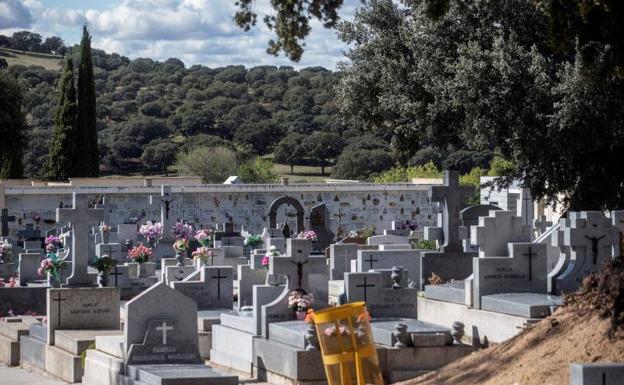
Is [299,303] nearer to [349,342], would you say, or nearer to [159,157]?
[349,342]

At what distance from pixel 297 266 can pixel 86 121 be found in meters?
42.1

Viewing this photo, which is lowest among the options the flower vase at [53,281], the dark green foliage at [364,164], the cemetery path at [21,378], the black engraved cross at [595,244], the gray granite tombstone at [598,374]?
the cemetery path at [21,378]

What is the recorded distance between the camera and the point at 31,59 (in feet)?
443

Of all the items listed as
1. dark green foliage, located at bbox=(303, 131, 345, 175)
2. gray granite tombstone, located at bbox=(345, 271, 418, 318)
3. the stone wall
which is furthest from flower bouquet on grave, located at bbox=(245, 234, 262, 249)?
dark green foliage, located at bbox=(303, 131, 345, 175)

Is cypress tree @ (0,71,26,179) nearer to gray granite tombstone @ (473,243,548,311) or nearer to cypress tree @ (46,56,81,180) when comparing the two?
cypress tree @ (46,56,81,180)

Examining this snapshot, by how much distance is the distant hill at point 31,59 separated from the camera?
131 meters

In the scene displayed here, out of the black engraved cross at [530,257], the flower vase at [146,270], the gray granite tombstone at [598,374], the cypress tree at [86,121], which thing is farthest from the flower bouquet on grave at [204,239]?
the cypress tree at [86,121]

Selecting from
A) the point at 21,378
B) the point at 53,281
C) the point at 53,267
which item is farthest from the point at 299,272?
the point at 53,281

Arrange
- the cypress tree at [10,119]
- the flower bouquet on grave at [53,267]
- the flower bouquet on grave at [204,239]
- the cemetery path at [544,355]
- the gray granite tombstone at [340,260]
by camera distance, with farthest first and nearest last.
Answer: the cypress tree at [10,119] → the flower bouquet on grave at [204,239] → the gray granite tombstone at [340,260] → the flower bouquet on grave at [53,267] → the cemetery path at [544,355]

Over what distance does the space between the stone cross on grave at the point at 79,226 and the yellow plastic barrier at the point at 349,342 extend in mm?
9268

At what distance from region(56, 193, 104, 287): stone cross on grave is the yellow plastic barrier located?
9268 mm

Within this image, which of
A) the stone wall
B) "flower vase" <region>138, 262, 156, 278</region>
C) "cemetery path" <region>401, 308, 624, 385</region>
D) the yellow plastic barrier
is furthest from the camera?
the stone wall

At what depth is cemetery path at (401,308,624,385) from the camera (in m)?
10.9

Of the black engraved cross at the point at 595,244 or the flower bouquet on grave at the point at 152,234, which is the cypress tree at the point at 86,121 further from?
the black engraved cross at the point at 595,244
